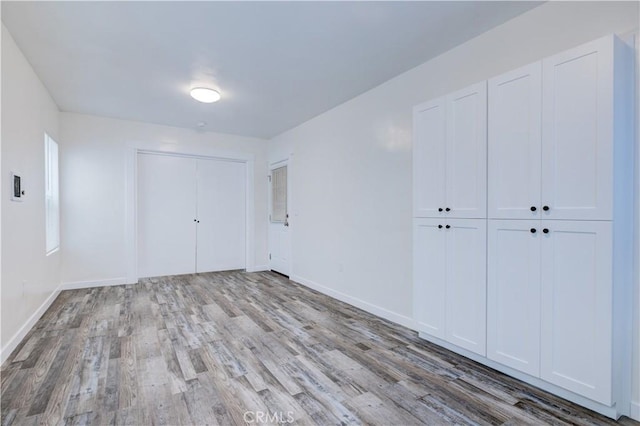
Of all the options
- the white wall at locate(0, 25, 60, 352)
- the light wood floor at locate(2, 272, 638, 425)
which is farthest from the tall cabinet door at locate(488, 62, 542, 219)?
the white wall at locate(0, 25, 60, 352)

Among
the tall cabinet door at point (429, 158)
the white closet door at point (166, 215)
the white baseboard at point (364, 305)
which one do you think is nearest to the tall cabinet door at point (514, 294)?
the tall cabinet door at point (429, 158)

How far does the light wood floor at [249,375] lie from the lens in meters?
1.69

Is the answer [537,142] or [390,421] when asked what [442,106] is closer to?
[537,142]

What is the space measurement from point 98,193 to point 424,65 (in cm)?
472

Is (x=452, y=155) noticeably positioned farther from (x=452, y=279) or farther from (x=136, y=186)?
(x=136, y=186)

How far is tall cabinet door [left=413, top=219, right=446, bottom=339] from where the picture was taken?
97.3 inches

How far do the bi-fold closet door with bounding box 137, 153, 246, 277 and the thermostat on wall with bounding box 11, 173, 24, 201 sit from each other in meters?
2.33

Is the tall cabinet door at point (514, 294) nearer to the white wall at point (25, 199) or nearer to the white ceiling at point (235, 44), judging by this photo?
the white ceiling at point (235, 44)

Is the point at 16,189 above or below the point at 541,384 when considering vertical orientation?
above

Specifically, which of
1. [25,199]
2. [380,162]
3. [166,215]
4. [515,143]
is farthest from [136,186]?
[515,143]

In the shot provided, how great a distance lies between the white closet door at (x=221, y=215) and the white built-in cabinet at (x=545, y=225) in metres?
4.13

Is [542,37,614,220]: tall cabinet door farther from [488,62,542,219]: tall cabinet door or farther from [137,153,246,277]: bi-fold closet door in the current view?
[137,153,246,277]: bi-fold closet door

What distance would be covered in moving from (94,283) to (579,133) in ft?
18.9

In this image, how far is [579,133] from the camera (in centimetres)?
172
